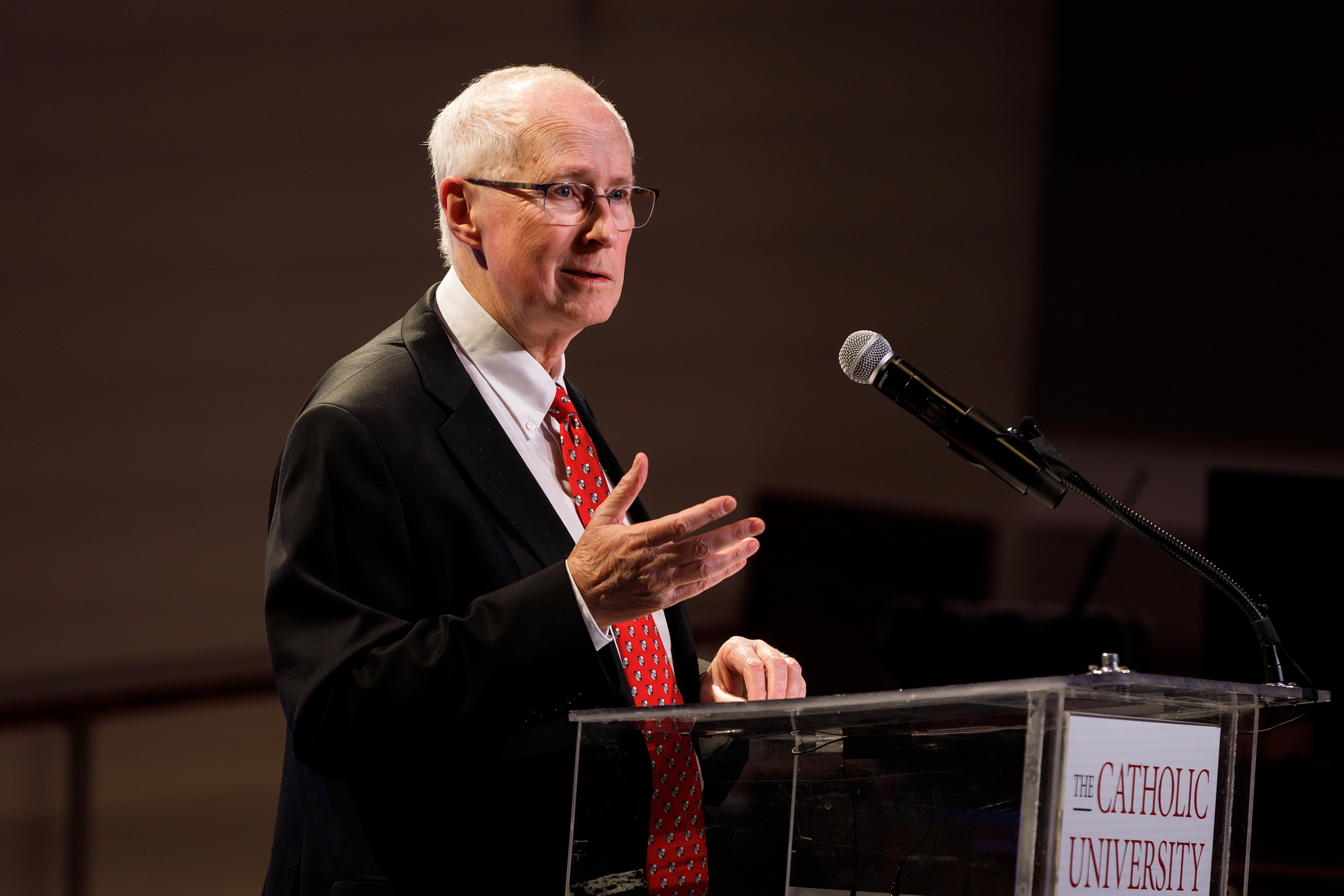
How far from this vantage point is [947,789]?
3.58ft

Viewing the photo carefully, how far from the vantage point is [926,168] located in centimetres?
409

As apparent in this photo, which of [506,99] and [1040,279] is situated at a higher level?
[1040,279]

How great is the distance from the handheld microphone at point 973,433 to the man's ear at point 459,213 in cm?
64

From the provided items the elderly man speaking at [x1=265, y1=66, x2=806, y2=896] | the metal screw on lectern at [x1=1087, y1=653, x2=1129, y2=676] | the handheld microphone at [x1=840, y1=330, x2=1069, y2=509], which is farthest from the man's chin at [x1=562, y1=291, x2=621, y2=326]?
the metal screw on lectern at [x1=1087, y1=653, x2=1129, y2=676]

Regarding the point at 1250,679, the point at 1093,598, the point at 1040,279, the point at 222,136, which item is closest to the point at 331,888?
the point at 222,136

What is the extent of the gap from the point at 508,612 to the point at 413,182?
263 cm

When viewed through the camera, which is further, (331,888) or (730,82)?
(730,82)

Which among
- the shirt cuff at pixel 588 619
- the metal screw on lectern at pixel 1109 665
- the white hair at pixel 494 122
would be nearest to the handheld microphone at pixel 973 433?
the metal screw on lectern at pixel 1109 665

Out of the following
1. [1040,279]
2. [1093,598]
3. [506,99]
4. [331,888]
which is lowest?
[331,888]

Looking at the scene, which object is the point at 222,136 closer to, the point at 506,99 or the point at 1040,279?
the point at 506,99

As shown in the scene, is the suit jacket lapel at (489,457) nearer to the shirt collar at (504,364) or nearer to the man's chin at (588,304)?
the shirt collar at (504,364)

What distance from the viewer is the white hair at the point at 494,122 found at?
1.61 m

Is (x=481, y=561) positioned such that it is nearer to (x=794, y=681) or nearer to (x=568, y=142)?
(x=794, y=681)

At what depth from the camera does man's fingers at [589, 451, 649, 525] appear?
46.9 inches
